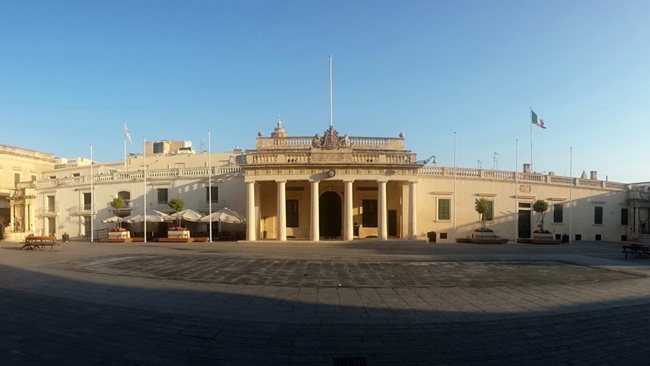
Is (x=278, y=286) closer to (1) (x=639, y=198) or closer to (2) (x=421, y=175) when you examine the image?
(2) (x=421, y=175)

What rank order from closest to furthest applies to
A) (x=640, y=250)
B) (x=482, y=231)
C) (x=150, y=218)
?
(x=640, y=250)
(x=482, y=231)
(x=150, y=218)

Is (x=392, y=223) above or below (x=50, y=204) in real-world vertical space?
below

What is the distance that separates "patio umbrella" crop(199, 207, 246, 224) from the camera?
98.0ft

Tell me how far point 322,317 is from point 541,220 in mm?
33215

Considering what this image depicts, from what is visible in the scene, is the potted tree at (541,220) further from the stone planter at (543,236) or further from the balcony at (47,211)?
the balcony at (47,211)

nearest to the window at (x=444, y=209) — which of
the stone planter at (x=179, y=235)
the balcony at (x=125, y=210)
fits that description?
the stone planter at (x=179, y=235)

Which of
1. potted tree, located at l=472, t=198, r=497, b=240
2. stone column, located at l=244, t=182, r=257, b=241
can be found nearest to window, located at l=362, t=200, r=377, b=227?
potted tree, located at l=472, t=198, r=497, b=240

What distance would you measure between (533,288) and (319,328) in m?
7.32

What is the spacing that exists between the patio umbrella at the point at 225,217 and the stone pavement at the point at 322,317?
53.5 ft

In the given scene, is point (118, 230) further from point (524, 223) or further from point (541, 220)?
point (541, 220)

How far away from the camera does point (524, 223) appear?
33562 mm

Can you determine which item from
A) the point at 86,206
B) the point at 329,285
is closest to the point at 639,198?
the point at 329,285

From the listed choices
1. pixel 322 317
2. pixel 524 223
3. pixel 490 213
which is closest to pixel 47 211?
pixel 322 317

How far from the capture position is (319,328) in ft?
21.8
